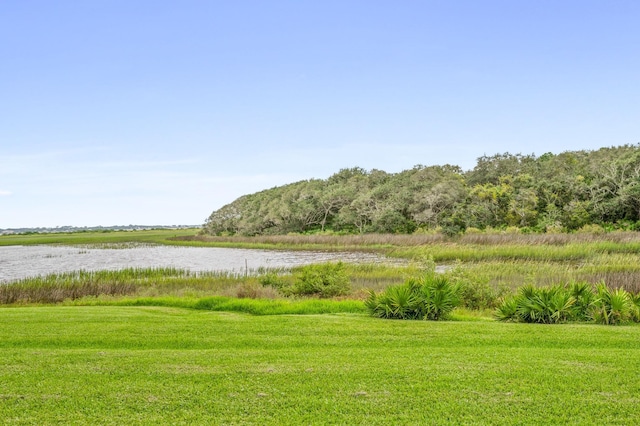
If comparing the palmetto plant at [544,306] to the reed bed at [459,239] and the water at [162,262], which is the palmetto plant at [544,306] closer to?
the water at [162,262]

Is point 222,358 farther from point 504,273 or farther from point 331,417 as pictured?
point 504,273

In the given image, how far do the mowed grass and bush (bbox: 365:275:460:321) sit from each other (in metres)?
1.31

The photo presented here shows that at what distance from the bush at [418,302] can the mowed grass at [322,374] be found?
1.31 m

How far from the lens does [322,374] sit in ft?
21.9

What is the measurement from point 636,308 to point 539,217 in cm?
4628

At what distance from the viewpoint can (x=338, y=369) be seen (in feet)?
22.6

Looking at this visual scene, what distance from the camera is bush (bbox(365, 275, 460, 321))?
11281mm

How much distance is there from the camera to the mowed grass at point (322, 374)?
5.50 m

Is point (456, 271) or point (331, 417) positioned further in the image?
point (456, 271)

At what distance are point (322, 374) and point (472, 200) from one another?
55510 mm

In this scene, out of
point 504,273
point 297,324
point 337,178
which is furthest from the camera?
point 337,178

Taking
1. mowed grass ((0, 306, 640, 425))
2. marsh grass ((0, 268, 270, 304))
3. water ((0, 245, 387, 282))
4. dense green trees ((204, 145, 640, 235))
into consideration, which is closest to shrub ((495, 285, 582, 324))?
mowed grass ((0, 306, 640, 425))

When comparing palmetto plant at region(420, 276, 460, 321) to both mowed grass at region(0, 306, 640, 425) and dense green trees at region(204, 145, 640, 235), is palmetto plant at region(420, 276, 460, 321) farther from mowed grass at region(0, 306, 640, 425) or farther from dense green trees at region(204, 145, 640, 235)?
dense green trees at region(204, 145, 640, 235)

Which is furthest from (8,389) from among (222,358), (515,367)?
(515,367)
